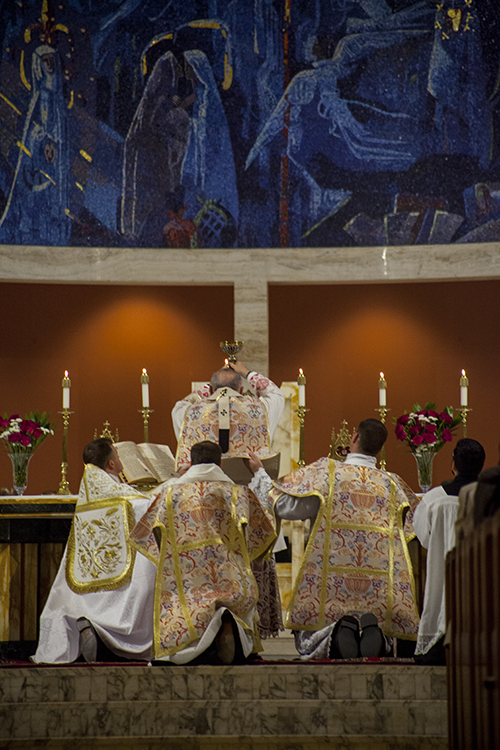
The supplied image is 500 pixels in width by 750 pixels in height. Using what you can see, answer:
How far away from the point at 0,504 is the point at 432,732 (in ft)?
9.84

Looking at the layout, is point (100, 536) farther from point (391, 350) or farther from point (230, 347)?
point (391, 350)

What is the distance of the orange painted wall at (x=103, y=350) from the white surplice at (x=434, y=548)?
5949 mm

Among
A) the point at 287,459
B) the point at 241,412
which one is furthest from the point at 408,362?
the point at 241,412

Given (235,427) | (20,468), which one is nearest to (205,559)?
(235,427)

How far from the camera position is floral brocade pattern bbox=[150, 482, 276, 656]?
212 inches

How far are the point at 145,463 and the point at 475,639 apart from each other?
4028mm

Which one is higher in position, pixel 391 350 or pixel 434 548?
pixel 391 350

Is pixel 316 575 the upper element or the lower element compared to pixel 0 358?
lower

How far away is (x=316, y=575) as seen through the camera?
5848 millimetres

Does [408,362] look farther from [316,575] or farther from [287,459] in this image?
[316,575]

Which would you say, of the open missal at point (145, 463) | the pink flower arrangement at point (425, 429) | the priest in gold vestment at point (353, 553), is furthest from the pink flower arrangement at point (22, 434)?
the pink flower arrangement at point (425, 429)

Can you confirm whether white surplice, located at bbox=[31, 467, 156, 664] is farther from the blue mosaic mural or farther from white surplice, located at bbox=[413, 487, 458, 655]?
the blue mosaic mural

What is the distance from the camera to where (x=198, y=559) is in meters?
5.56

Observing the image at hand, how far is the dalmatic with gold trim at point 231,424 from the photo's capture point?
6.76 meters
